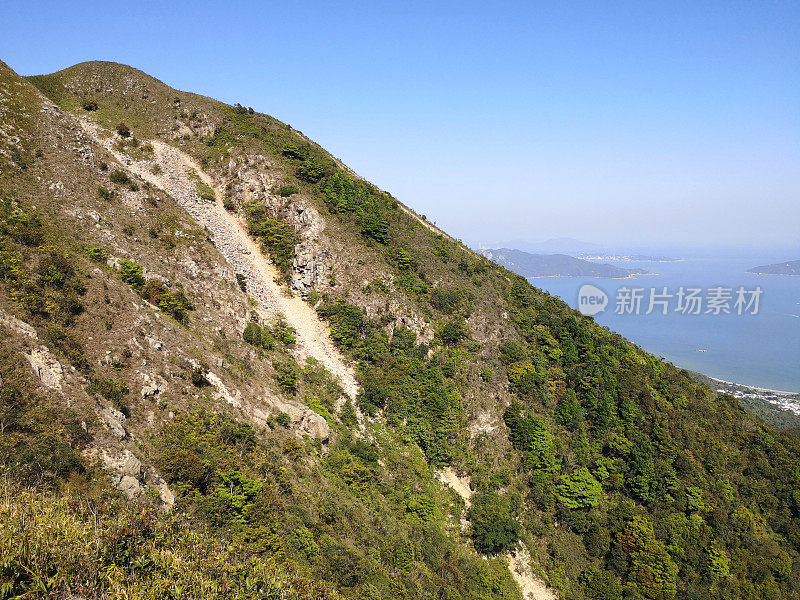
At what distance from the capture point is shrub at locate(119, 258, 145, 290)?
24.8 m

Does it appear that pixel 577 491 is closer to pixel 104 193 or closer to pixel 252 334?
pixel 252 334

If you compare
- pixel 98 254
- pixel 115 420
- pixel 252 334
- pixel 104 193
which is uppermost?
pixel 104 193

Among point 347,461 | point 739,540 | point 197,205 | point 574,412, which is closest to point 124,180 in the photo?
point 197,205

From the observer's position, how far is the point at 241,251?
124ft

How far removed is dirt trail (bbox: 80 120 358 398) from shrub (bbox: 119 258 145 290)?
9.55 metres

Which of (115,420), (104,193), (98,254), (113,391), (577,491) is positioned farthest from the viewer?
(577,491)

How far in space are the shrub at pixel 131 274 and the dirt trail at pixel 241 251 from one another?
31.3 feet

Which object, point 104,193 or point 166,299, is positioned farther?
point 104,193

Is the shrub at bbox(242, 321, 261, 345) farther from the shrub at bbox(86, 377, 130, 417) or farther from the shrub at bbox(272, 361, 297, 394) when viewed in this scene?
the shrub at bbox(86, 377, 130, 417)

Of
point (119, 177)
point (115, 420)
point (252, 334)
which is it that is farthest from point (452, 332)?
point (119, 177)

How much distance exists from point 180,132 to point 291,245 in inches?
823

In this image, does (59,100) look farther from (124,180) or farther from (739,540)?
(739,540)

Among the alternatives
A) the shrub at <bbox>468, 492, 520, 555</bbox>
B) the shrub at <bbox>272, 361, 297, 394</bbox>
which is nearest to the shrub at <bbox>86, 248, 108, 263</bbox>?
the shrub at <bbox>272, 361, 297, 394</bbox>

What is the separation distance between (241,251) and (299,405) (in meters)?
17.9
